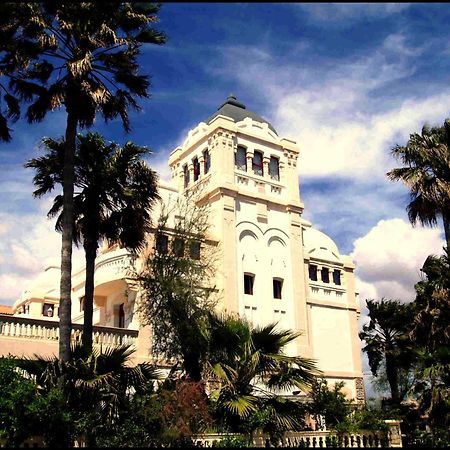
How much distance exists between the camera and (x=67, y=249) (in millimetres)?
16797

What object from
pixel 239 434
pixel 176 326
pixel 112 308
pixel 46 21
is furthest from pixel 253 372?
pixel 112 308

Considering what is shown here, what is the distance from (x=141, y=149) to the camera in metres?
21.0

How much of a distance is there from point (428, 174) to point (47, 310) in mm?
24682

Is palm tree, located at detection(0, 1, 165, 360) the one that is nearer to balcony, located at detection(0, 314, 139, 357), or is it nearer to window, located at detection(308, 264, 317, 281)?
balcony, located at detection(0, 314, 139, 357)

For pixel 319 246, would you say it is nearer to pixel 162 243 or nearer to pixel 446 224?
pixel 446 224

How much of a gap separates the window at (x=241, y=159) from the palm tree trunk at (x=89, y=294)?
609 inches

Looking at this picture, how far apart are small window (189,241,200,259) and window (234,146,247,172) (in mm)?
11312

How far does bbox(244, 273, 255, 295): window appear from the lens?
32.1 metres

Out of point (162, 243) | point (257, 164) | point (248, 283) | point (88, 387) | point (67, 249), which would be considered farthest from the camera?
point (257, 164)

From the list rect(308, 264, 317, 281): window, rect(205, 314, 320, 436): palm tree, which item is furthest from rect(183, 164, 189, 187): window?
rect(205, 314, 320, 436): palm tree

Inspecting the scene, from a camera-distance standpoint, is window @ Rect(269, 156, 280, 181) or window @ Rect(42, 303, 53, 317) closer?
window @ Rect(269, 156, 280, 181)

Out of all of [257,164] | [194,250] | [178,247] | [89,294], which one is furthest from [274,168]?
[89,294]

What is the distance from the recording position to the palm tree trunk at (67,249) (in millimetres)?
15953

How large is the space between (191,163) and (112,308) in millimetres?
10297
